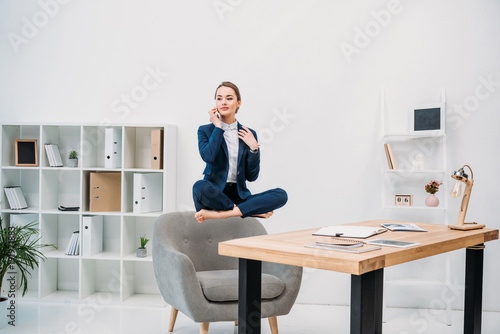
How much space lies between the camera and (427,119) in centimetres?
385

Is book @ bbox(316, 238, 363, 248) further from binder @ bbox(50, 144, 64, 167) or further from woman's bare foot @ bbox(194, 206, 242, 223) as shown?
binder @ bbox(50, 144, 64, 167)

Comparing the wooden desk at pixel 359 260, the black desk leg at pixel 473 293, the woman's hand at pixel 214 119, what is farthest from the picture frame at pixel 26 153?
the black desk leg at pixel 473 293

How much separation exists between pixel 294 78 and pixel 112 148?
5.50ft

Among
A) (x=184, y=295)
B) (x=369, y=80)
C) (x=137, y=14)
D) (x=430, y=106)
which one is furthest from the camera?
(x=137, y=14)

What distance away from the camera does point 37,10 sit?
4.53 metres

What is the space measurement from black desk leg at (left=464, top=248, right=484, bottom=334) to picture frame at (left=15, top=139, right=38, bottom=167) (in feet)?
11.5

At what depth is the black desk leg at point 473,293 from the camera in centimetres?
267

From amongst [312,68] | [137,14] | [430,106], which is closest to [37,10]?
[137,14]

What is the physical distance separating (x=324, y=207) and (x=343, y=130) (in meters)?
Answer: 0.68

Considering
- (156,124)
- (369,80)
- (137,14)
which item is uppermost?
(137,14)

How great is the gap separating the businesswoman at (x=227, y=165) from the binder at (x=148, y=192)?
180 cm

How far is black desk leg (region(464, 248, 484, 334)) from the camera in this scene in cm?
267

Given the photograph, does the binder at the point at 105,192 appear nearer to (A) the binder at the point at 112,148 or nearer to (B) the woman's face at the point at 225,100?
(A) the binder at the point at 112,148

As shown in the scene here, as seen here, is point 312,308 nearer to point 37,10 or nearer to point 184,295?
point 184,295
